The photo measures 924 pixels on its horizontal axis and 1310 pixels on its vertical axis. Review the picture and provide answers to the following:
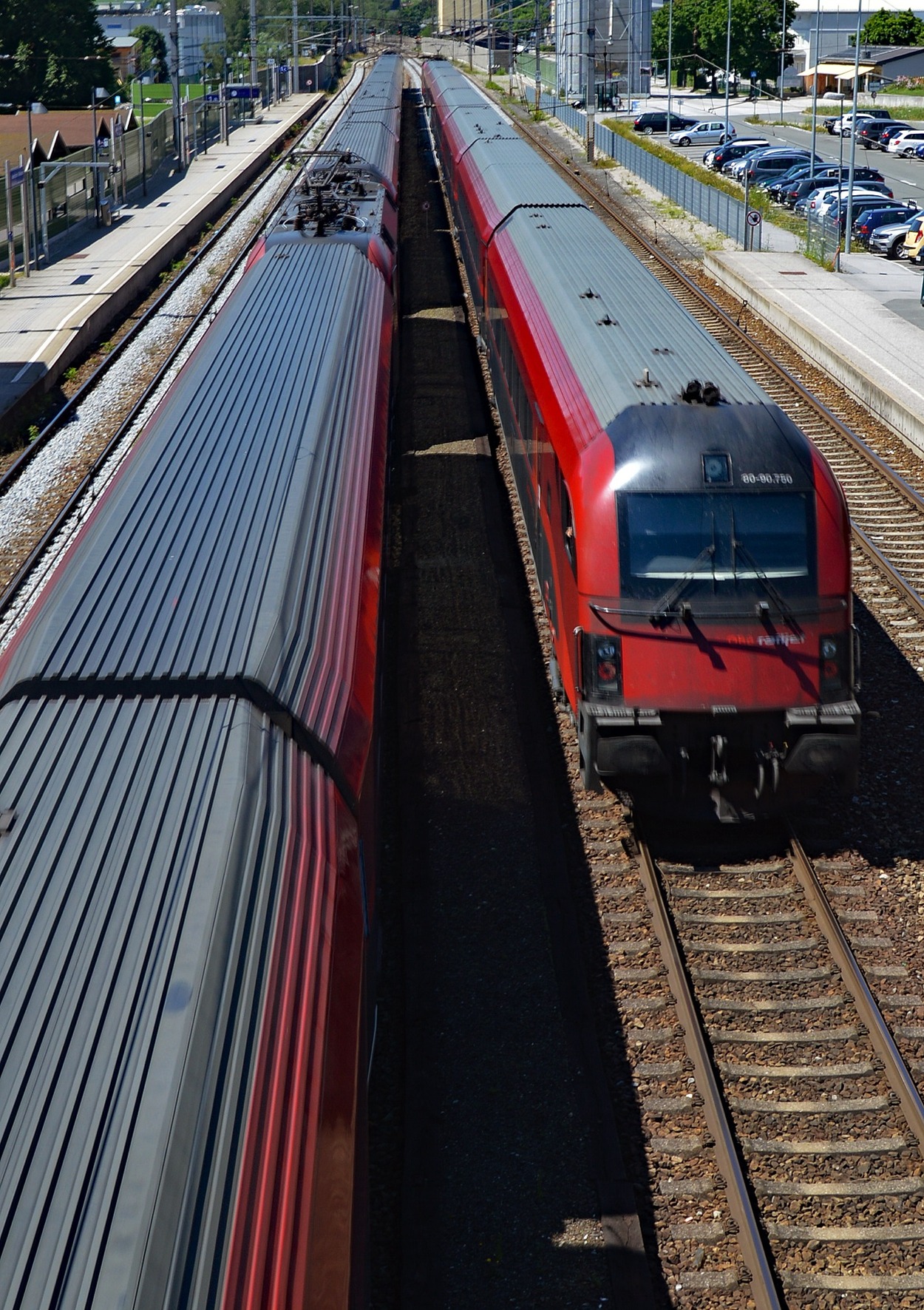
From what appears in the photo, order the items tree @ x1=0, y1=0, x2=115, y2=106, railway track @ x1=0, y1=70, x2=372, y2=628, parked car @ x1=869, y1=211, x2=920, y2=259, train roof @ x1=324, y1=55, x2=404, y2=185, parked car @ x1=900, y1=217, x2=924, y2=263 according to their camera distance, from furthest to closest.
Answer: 1. tree @ x1=0, y1=0, x2=115, y2=106
2. parked car @ x1=869, y1=211, x2=920, y2=259
3. parked car @ x1=900, y1=217, x2=924, y2=263
4. train roof @ x1=324, y1=55, x2=404, y2=185
5. railway track @ x1=0, y1=70, x2=372, y2=628

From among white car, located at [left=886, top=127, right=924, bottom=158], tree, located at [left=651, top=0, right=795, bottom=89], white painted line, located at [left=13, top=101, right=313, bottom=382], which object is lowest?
white painted line, located at [left=13, top=101, right=313, bottom=382]

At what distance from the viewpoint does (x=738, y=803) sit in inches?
332

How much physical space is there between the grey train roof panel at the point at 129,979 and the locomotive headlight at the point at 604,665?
3.46 meters

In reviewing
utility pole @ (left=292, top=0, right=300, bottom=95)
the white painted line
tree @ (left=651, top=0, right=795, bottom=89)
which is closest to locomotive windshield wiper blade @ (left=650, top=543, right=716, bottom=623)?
the white painted line

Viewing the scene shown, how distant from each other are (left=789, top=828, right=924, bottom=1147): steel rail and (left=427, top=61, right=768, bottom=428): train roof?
3339mm

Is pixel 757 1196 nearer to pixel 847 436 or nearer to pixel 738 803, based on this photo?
pixel 738 803

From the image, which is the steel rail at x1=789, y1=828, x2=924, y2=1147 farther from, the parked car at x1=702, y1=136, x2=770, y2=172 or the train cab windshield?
the parked car at x1=702, y1=136, x2=770, y2=172

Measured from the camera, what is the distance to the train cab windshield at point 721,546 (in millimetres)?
8008

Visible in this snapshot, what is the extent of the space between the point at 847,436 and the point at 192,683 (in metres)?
13.9

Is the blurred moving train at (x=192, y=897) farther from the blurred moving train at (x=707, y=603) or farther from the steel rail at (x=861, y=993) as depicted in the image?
the steel rail at (x=861, y=993)

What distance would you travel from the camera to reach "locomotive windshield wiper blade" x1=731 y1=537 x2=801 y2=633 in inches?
314

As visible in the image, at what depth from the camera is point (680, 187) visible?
A: 37594mm

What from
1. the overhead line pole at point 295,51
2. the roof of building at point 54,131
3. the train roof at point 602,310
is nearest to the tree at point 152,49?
the overhead line pole at point 295,51

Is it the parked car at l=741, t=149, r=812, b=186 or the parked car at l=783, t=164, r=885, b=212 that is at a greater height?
the parked car at l=741, t=149, r=812, b=186
